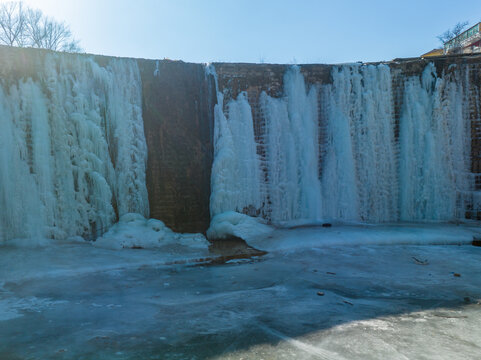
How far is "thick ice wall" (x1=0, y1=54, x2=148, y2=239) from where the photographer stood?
5941 mm

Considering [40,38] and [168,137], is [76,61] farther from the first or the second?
[40,38]

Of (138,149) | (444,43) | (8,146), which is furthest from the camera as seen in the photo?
(444,43)

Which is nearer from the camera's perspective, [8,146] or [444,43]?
[8,146]

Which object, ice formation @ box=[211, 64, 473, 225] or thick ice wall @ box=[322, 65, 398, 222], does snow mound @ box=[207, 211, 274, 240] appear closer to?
ice formation @ box=[211, 64, 473, 225]

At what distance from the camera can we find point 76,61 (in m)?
6.34

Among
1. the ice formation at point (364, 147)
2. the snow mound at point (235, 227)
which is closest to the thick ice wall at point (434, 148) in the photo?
the ice formation at point (364, 147)

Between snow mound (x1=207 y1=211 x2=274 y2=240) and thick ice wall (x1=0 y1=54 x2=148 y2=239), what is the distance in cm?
134

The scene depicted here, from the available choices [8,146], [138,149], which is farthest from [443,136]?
[8,146]

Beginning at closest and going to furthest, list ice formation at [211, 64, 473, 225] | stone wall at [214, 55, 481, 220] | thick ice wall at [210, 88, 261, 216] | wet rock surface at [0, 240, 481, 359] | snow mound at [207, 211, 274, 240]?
wet rock surface at [0, 240, 481, 359]
snow mound at [207, 211, 274, 240]
thick ice wall at [210, 88, 261, 216]
stone wall at [214, 55, 481, 220]
ice formation at [211, 64, 473, 225]

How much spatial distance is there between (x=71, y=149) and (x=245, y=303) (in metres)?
4.31

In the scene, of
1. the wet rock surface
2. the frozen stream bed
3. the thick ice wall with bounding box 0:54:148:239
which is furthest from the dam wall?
the wet rock surface

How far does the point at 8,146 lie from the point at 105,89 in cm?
181

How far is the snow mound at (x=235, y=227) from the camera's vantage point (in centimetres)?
671

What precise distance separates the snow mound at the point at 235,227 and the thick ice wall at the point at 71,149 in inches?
52.8
